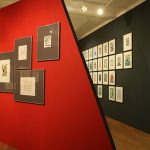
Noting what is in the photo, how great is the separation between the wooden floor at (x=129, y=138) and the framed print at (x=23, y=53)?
2.47 m

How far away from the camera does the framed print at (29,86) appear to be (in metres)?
3.39

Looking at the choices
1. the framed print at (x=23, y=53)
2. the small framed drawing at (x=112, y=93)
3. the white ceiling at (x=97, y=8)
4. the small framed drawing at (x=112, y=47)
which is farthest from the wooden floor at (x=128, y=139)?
the white ceiling at (x=97, y=8)

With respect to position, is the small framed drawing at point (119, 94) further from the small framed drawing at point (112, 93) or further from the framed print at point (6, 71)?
the framed print at point (6, 71)

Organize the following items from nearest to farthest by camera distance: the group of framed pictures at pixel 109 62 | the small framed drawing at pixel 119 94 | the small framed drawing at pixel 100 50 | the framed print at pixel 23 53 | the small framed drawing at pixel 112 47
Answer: the framed print at pixel 23 53 → the group of framed pictures at pixel 109 62 → the small framed drawing at pixel 119 94 → the small framed drawing at pixel 112 47 → the small framed drawing at pixel 100 50

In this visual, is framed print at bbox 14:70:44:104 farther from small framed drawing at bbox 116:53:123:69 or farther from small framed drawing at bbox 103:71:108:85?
small framed drawing at bbox 103:71:108:85

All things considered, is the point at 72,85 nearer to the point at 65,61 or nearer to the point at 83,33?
the point at 65,61

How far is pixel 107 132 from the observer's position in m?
2.58

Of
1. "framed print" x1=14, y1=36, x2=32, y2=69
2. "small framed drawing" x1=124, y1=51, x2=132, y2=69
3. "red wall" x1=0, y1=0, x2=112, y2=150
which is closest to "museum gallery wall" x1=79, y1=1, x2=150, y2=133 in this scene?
"small framed drawing" x1=124, y1=51, x2=132, y2=69

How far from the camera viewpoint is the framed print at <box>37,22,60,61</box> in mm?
3158

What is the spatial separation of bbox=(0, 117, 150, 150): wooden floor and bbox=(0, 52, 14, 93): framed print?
44.5 inches

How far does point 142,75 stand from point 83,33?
4.85 m

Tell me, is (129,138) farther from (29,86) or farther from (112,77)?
(29,86)

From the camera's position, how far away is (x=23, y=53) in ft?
12.3

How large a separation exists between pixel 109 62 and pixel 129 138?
3.11m
